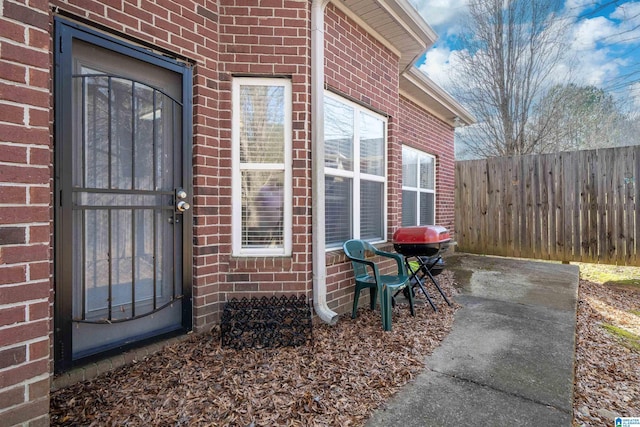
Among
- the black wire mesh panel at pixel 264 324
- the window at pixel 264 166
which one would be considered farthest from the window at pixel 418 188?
the black wire mesh panel at pixel 264 324

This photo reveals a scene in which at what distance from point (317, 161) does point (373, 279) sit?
140cm

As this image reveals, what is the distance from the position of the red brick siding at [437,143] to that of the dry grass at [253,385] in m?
4.21

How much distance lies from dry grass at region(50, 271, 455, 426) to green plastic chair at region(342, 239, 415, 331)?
290 mm

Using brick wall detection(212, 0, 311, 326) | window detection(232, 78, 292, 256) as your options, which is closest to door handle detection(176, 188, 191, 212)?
brick wall detection(212, 0, 311, 326)

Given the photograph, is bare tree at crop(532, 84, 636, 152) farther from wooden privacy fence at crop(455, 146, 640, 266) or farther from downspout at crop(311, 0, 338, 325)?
downspout at crop(311, 0, 338, 325)

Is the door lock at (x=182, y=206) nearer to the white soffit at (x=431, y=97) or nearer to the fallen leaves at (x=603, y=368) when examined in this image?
the fallen leaves at (x=603, y=368)

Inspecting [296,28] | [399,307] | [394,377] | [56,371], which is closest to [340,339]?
[394,377]

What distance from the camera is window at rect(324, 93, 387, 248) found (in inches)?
147

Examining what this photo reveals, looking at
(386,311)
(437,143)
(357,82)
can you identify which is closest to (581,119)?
(437,143)

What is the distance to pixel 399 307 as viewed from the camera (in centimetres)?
393

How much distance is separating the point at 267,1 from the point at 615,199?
6722mm

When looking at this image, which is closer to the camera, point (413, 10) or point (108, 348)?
point (108, 348)

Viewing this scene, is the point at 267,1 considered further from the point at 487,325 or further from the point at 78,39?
the point at 487,325

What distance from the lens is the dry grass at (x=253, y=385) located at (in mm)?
1856
